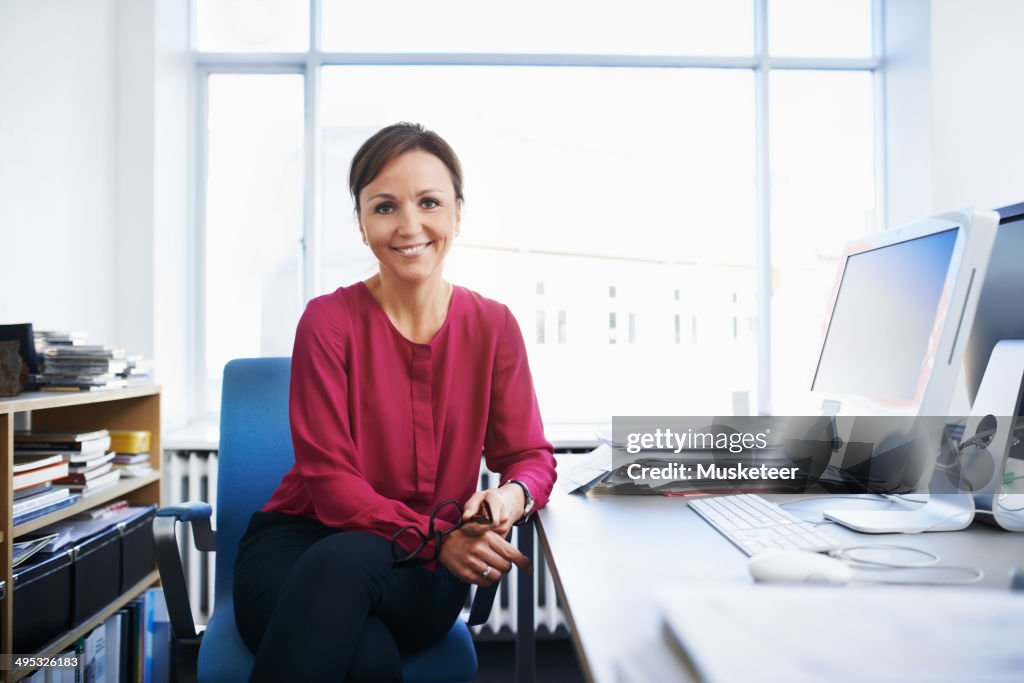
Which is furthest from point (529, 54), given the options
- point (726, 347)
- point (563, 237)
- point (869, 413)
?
point (869, 413)

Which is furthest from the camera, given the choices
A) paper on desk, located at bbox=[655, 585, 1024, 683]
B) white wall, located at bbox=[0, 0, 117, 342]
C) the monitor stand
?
white wall, located at bbox=[0, 0, 117, 342]

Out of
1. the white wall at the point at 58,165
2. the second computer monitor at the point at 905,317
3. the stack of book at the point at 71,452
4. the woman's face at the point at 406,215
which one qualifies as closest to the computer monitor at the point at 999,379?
the second computer monitor at the point at 905,317

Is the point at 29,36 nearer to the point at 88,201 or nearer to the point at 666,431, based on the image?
the point at 88,201

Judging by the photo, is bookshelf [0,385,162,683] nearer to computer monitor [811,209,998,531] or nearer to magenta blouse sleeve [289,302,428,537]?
magenta blouse sleeve [289,302,428,537]

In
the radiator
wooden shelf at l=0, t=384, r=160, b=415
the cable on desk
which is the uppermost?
wooden shelf at l=0, t=384, r=160, b=415

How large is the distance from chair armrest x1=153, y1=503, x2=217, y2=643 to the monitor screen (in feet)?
4.28

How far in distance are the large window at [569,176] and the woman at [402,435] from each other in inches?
53.0

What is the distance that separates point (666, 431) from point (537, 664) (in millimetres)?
1266

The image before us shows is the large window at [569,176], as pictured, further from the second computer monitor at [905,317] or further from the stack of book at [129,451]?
the second computer monitor at [905,317]

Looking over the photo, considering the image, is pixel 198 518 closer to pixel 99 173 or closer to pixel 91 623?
pixel 91 623

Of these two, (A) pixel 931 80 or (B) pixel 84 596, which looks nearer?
(B) pixel 84 596

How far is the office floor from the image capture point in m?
2.23

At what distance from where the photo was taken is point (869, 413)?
3.60 feet

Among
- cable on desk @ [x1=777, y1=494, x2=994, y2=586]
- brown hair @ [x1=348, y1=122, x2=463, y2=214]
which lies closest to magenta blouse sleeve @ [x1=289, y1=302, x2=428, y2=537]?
brown hair @ [x1=348, y1=122, x2=463, y2=214]
